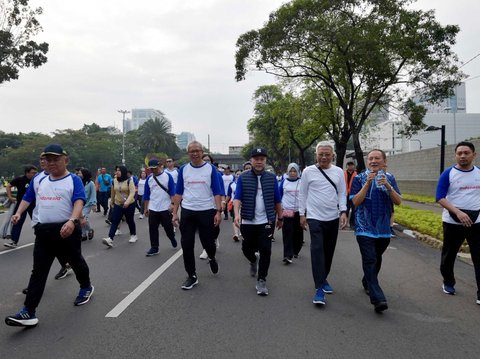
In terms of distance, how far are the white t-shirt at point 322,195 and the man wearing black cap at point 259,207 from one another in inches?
18.0

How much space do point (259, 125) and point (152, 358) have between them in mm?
49471

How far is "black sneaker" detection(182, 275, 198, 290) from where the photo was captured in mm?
5273

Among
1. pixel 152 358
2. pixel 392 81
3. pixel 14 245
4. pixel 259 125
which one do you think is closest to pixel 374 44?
pixel 392 81

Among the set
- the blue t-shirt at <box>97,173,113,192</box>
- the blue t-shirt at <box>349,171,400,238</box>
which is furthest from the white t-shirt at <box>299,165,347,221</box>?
the blue t-shirt at <box>97,173,113,192</box>

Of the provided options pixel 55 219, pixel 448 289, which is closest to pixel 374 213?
pixel 448 289

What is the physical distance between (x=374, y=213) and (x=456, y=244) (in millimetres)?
1417

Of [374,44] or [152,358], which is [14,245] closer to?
[152,358]

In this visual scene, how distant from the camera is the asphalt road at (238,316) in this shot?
11.3ft

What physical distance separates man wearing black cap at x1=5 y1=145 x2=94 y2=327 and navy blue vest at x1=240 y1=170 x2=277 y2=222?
200 cm

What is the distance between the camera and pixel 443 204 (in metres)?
4.93

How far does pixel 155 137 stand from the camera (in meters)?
80.6

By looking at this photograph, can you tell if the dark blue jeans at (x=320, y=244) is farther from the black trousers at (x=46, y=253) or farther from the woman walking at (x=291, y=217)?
the black trousers at (x=46, y=253)

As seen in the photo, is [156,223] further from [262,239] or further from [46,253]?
[46,253]

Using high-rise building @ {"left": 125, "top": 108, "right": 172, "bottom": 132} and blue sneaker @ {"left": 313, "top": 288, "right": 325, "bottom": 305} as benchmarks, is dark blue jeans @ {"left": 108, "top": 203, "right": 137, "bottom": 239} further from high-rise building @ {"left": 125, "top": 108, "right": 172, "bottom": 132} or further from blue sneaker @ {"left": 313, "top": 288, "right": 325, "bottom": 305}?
high-rise building @ {"left": 125, "top": 108, "right": 172, "bottom": 132}
